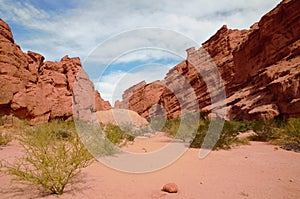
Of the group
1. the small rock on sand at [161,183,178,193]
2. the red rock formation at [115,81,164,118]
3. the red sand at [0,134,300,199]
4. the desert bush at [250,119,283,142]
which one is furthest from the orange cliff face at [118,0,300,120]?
the small rock on sand at [161,183,178,193]

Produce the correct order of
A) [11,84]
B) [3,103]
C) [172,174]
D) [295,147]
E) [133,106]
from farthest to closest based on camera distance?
[133,106], [11,84], [3,103], [295,147], [172,174]

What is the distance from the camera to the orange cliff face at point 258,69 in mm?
16094

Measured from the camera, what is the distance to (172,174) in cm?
472

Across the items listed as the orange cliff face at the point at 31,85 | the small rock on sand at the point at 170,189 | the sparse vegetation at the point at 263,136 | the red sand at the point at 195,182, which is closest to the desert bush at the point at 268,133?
the sparse vegetation at the point at 263,136

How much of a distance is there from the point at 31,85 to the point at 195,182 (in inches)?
665

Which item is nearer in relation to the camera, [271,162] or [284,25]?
[271,162]

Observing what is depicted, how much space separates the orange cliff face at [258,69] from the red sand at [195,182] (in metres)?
12.2

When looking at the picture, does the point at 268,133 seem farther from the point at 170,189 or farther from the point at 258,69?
the point at 258,69

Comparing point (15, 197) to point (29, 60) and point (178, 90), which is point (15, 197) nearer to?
point (29, 60)

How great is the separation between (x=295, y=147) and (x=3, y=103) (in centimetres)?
1720

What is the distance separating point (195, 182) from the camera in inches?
160

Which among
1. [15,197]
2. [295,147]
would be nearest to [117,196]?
[15,197]

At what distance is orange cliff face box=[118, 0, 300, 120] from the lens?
1609 centimetres

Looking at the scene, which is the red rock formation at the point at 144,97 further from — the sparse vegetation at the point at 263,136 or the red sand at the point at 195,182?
the red sand at the point at 195,182
